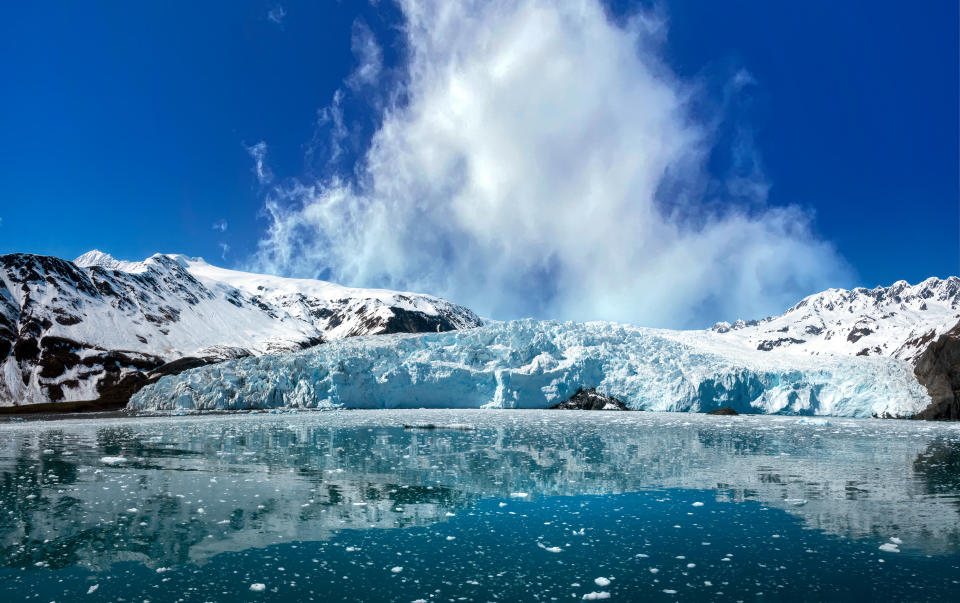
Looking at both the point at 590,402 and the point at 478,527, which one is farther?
the point at 590,402

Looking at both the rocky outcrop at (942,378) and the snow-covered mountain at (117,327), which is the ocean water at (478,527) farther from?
the snow-covered mountain at (117,327)

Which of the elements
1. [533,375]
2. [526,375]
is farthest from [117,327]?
[533,375]

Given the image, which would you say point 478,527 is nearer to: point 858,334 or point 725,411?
point 725,411

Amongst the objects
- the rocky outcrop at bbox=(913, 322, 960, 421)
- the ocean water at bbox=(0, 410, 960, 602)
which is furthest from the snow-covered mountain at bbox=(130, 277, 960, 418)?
the ocean water at bbox=(0, 410, 960, 602)

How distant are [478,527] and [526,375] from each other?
134 feet

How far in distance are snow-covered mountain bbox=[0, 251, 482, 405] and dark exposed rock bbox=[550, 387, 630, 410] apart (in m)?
75.1

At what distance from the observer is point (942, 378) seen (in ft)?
136

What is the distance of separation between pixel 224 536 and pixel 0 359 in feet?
393

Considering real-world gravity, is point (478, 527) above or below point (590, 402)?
below

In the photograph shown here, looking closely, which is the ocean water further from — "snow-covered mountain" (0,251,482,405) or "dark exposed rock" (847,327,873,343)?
"dark exposed rock" (847,327,873,343)

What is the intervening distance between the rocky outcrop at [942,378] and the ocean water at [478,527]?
30194 mm

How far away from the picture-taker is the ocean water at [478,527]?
629 cm

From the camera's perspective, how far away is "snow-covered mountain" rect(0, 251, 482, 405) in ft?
321

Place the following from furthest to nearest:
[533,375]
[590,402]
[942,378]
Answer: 1. [533,375]
2. [590,402]
3. [942,378]
